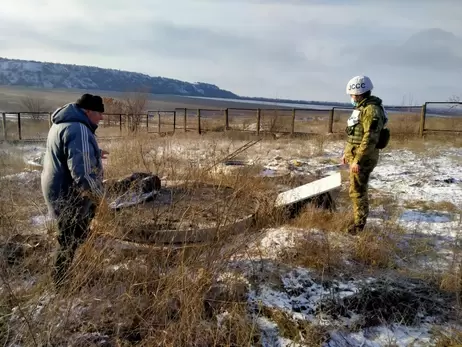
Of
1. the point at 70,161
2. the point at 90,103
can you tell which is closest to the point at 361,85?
the point at 90,103

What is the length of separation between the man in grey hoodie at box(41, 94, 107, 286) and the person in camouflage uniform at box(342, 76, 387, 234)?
2.93 metres

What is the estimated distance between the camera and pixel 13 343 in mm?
2463

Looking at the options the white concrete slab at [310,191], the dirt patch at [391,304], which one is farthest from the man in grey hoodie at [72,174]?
the white concrete slab at [310,191]

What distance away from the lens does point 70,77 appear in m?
130

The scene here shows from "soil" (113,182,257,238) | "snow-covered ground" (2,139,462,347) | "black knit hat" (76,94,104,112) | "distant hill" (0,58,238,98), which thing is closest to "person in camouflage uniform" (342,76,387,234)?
"snow-covered ground" (2,139,462,347)

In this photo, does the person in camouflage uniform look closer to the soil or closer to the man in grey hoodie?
the soil

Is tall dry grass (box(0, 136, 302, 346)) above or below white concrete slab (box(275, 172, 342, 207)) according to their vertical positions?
below

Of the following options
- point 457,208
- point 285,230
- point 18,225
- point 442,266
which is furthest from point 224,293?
point 457,208

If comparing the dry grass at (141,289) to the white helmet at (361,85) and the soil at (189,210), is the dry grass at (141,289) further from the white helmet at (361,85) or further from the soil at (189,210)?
the white helmet at (361,85)

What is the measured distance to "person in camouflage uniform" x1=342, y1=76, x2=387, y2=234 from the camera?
4.58 metres

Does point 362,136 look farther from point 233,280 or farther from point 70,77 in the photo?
point 70,77

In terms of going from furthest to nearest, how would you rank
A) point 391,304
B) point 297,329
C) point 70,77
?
1. point 70,77
2. point 391,304
3. point 297,329

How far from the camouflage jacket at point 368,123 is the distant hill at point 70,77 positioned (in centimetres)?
10258

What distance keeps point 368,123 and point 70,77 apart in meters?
140
